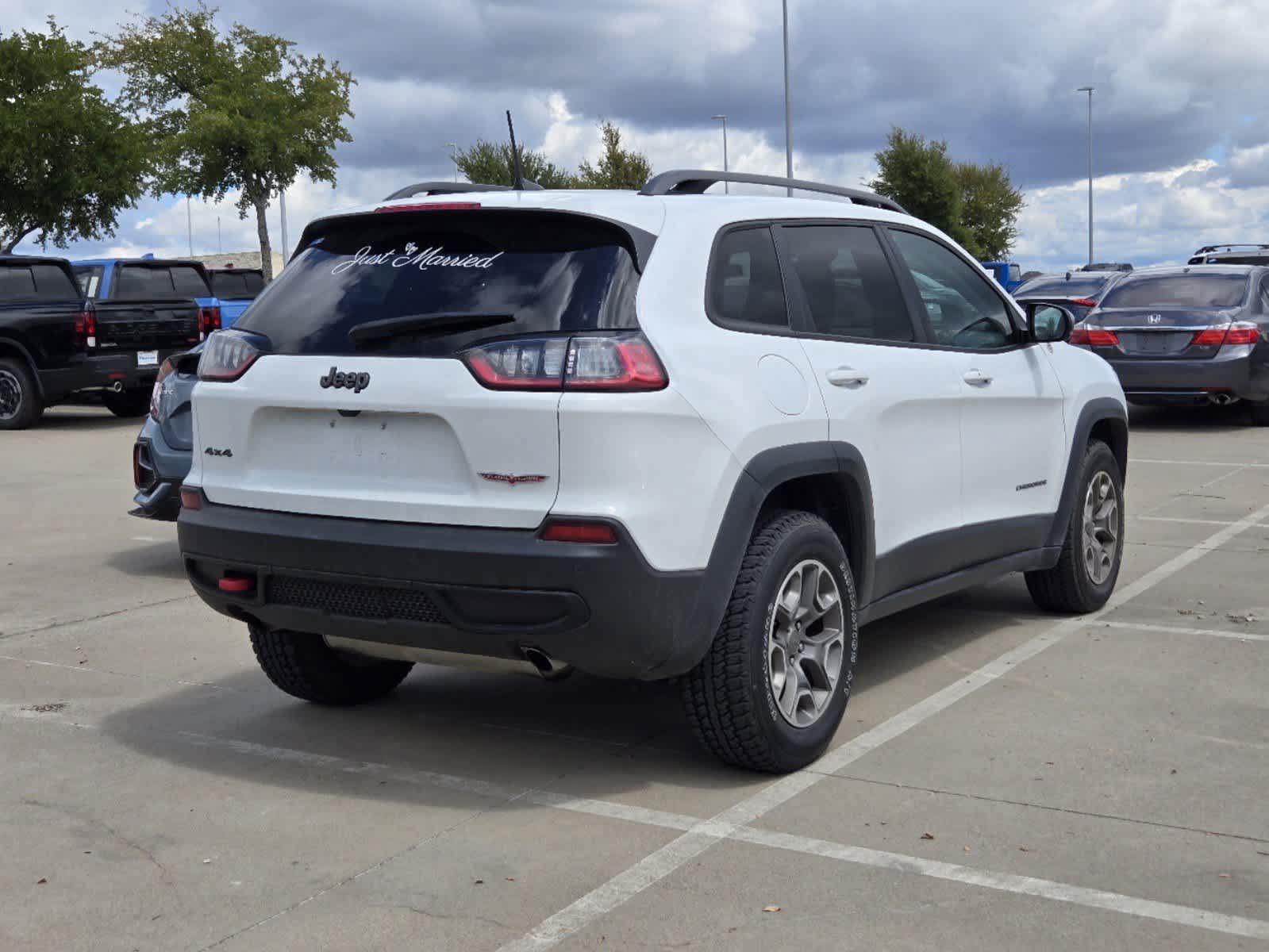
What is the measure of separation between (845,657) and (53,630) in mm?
3868

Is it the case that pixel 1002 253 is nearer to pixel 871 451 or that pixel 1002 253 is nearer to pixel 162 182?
pixel 162 182

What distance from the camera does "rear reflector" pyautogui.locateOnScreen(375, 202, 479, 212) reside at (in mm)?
4675

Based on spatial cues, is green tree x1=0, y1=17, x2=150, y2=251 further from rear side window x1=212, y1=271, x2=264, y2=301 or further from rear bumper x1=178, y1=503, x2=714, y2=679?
rear bumper x1=178, y1=503, x2=714, y2=679

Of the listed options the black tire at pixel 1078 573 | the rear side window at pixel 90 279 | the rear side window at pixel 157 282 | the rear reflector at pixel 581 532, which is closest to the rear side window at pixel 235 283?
the rear side window at pixel 157 282

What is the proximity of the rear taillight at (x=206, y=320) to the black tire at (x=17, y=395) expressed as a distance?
1903 millimetres

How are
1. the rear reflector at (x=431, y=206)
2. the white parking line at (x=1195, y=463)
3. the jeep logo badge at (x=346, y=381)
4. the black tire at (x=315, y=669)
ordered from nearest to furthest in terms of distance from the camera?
1. the jeep logo badge at (x=346, y=381)
2. the rear reflector at (x=431, y=206)
3. the black tire at (x=315, y=669)
4. the white parking line at (x=1195, y=463)

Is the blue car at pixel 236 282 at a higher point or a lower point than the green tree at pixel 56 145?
lower

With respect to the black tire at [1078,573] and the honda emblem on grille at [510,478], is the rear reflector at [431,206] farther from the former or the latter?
the black tire at [1078,573]

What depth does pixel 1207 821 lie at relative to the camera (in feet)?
14.1

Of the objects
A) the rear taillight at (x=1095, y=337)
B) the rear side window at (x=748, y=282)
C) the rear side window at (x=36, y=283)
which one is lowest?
the rear taillight at (x=1095, y=337)

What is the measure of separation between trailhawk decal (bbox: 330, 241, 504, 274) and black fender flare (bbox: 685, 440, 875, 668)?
96cm

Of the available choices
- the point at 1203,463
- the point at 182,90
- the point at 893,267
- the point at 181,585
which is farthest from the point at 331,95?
the point at 893,267

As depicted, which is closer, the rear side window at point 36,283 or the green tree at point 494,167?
the rear side window at point 36,283

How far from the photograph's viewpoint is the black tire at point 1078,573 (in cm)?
683
